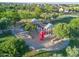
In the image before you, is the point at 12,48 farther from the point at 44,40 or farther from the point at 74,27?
the point at 74,27

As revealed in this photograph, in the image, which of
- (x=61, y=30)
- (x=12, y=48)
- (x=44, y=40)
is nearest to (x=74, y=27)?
(x=61, y=30)

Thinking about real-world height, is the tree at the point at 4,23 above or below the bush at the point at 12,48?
above

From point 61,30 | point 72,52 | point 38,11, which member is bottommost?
point 72,52

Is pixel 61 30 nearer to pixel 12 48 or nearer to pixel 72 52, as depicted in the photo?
pixel 72 52

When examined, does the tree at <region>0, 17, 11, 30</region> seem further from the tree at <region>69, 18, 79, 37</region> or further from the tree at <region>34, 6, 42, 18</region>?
the tree at <region>69, 18, 79, 37</region>

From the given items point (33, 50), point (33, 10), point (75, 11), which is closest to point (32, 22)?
point (33, 10)

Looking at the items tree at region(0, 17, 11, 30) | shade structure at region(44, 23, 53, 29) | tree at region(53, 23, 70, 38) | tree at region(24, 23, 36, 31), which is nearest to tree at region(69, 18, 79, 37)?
tree at region(53, 23, 70, 38)

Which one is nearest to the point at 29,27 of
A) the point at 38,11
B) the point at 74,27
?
the point at 38,11

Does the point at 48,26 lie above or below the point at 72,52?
above

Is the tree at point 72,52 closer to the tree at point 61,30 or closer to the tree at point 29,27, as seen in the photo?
the tree at point 61,30

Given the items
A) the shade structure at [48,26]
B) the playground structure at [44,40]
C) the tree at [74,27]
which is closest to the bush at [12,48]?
the playground structure at [44,40]
